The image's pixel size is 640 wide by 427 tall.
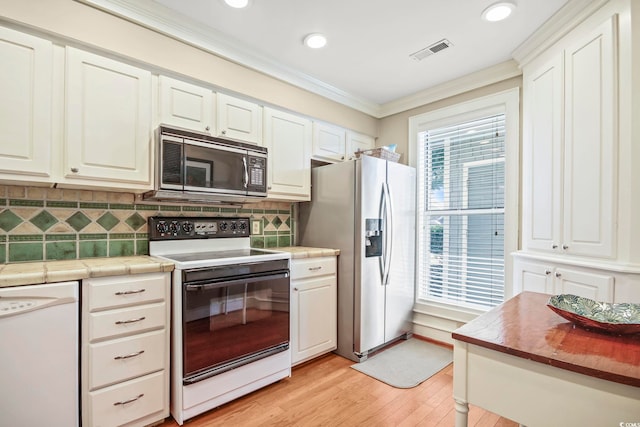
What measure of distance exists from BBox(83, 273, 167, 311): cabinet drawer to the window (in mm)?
2555

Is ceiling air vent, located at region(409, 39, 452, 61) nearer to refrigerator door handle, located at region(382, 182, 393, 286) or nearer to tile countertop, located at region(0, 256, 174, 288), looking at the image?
refrigerator door handle, located at region(382, 182, 393, 286)

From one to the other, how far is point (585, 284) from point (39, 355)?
9.59 ft

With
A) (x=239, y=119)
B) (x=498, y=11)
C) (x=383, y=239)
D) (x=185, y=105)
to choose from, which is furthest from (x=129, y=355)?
(x=498, y=11)

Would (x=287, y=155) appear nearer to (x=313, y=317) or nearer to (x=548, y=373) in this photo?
(x=313, y=317)

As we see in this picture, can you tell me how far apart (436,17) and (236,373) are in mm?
2742

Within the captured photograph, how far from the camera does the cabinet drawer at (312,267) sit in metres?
2.53

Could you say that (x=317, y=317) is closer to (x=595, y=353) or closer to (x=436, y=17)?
(x=595, y=353)

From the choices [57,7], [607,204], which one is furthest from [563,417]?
[57,7]

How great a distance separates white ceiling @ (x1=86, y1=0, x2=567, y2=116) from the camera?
203cm

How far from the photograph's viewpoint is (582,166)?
1.94 metres

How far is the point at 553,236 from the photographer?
2.13 meters

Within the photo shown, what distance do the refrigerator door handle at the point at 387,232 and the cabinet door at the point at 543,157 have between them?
1.06 meters

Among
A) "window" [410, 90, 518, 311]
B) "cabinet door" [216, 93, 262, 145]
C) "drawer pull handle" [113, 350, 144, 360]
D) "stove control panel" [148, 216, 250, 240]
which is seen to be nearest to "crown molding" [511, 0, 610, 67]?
"window" [410, 90, 518, 311]

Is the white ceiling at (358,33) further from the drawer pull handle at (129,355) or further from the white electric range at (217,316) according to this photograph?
the drawer pull handle at (129,355)
